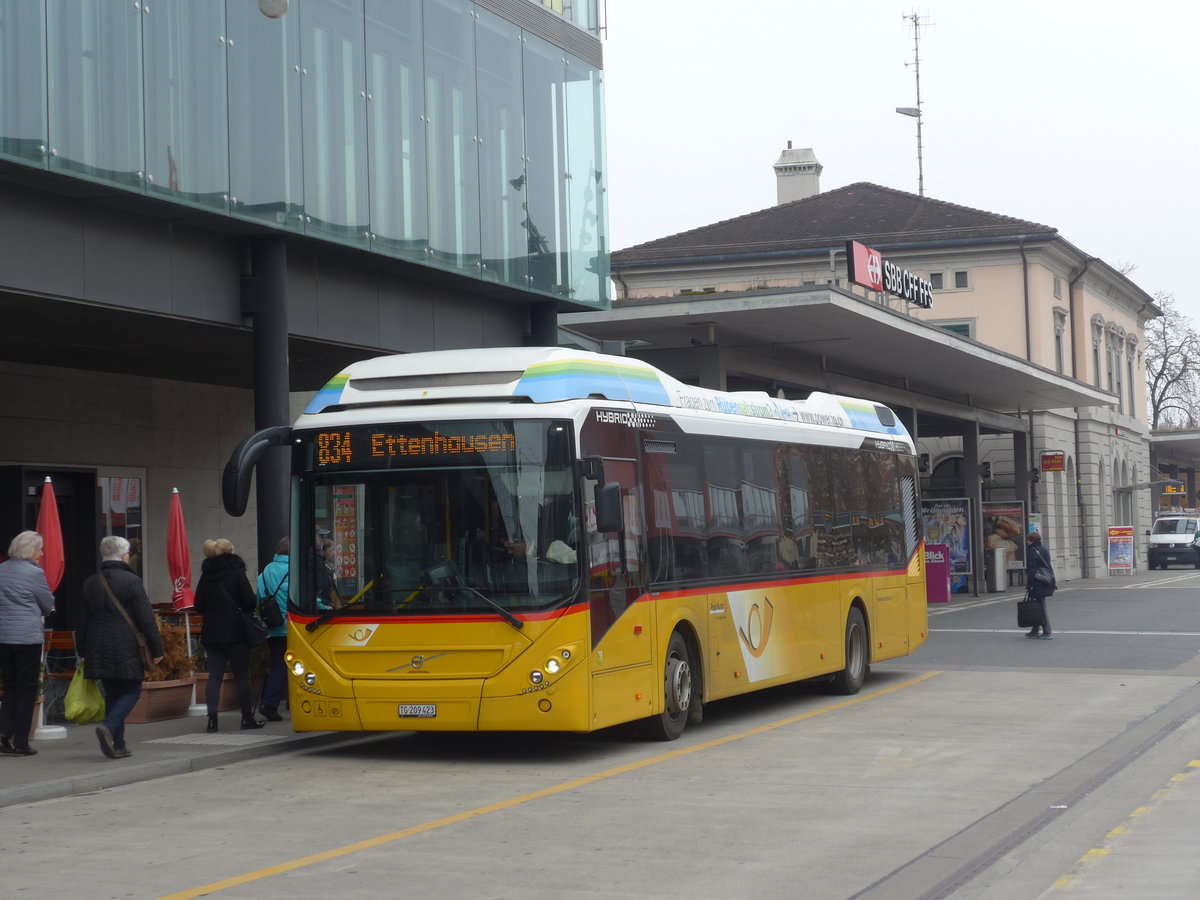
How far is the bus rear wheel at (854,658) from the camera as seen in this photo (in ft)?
55.6

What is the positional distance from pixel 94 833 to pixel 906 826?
14.9 feet

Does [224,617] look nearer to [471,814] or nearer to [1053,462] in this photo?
[471,814]

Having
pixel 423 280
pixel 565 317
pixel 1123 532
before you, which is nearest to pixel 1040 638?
pixel 565 317

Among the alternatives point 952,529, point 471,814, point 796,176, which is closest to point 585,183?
point 471,814

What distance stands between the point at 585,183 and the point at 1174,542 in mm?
48961

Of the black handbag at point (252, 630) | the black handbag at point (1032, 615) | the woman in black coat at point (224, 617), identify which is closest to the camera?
the woman in black coat at point (224, 617)

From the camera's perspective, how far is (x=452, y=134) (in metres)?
19.9

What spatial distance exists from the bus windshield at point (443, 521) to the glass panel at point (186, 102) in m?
4.35

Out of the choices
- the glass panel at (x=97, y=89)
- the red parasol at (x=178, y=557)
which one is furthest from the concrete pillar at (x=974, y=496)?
the glass panel at (x=97, y=89)

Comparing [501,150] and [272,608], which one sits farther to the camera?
[501,150]

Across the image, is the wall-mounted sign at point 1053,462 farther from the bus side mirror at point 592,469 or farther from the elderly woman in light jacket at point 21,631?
the elderly woman in light jacket at point 21,631

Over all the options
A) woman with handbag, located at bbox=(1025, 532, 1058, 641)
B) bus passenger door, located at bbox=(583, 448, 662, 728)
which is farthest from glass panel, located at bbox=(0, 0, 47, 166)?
woman with handbag, located at bbox=(1025, 532, 1058, 641)

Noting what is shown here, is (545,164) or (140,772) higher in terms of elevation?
(545,164)

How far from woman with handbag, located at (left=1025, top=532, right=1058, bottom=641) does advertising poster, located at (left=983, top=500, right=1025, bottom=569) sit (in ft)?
59.3
